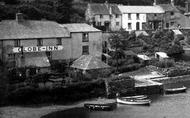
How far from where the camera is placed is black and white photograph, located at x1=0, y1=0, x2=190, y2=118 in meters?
54.6

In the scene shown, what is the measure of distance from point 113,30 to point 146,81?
3053 centimetres

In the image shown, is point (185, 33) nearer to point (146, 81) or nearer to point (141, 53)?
point (141, 53)

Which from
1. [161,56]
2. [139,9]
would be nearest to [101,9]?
[139,9]

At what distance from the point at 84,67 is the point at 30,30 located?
10504 mm

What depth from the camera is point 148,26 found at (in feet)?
325

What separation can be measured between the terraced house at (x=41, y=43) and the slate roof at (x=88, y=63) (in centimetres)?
278

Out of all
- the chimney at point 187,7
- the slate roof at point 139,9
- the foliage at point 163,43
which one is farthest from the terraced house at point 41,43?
the chimney at point 187,7

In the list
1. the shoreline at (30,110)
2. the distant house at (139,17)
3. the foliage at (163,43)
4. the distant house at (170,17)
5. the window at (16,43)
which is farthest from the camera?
the distant house at (170,17)

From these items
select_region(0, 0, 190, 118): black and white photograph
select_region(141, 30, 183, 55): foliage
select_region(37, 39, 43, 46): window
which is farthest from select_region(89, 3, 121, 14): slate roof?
select_region(37, 39, 43, 46): window

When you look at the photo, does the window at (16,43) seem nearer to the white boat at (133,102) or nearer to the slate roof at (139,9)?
the white boat at (133,102)

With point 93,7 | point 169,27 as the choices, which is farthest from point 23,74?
point 169,27

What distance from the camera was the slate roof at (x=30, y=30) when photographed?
6531cm

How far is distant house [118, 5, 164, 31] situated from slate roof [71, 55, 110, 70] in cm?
2947

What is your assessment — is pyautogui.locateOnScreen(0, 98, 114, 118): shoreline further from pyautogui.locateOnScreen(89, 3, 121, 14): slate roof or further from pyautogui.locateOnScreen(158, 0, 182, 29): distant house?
pyautogui.locateOnScreen(158, 0, 182, 29): distant house
